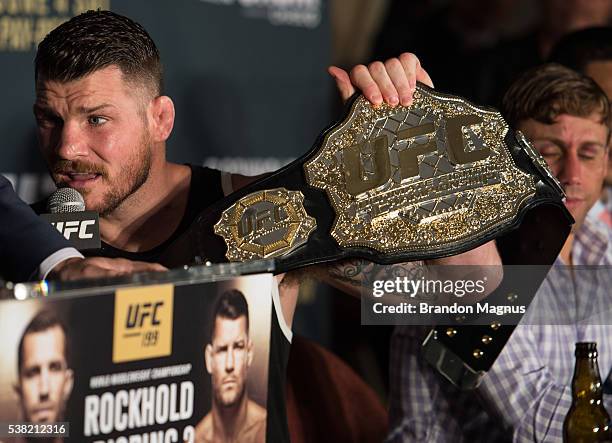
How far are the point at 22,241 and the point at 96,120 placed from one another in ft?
1.19

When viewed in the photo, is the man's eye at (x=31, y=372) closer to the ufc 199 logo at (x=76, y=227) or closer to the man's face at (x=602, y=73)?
the ufc 199 logo at (x=76, y=227)

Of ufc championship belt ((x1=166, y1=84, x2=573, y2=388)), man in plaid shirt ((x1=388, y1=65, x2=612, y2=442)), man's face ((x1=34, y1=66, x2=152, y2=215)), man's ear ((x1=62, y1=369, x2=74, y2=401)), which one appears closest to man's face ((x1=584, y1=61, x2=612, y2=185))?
man in plaid shirt ((x1=388, y1=65, x2=612, y2=442))

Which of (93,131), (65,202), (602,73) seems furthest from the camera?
(602,73)

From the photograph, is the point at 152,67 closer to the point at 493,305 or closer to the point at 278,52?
the point at 493,305

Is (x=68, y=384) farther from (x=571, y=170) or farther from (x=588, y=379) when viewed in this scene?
(x=571, y=170)

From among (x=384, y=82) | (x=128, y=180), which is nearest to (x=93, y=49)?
(x=128, y=180)

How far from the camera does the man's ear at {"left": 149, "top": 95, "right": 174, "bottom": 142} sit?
1.82 metres

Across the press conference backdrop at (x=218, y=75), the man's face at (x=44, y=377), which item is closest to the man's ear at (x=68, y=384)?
the man's face at (x=44, y=377)

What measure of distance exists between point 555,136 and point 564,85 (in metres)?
0.10

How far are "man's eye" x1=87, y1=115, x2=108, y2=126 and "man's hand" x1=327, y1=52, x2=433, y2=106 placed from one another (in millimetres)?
343

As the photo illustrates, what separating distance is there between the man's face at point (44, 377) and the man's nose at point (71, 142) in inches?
23.9

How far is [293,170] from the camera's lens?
1.59 metres

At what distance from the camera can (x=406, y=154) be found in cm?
162

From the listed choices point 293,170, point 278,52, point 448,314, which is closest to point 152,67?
point 293,170
